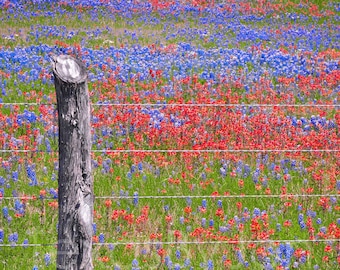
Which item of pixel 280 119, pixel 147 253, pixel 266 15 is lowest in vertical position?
pixel 147 253

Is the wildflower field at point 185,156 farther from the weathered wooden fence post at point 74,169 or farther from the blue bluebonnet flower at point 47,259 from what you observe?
the weathered wooden fence post at point 74,169

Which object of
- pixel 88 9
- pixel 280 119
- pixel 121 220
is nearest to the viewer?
pixel 121 220

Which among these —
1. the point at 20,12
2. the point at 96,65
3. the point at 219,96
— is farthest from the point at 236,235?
the point at 20,12

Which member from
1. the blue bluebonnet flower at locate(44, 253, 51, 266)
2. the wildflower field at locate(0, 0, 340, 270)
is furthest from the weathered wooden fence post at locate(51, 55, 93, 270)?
the blue bluebonnet flower at locate(44, 253, 51, 266)

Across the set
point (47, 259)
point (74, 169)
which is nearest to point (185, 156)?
point (47, 259)

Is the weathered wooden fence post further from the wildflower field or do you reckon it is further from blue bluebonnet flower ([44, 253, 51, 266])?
blue bluebonnet flower ([44, 253, 51, 266])

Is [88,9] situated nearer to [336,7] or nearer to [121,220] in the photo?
[336,7]
